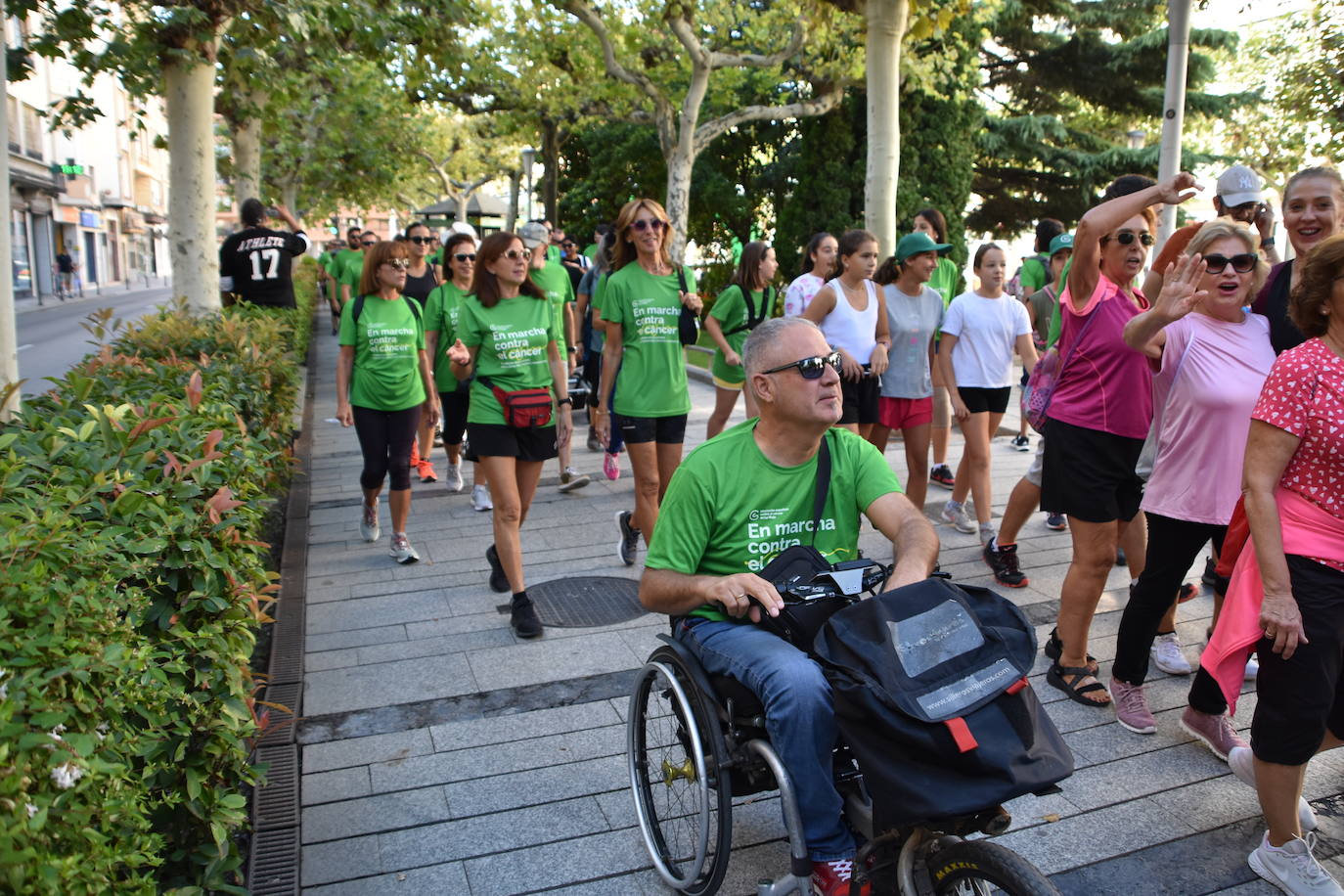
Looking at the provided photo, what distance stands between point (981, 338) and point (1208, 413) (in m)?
2.95

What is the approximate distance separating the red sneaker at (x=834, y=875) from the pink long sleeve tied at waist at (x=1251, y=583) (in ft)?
4.51

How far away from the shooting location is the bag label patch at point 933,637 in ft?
7.75

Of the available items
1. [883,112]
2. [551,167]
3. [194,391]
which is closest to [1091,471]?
[194,391]

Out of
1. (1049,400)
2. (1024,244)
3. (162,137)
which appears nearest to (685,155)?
(162,137)

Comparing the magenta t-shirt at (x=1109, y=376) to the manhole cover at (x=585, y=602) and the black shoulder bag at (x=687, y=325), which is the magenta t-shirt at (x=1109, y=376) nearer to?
the manhole cover at (x=585, y=602)

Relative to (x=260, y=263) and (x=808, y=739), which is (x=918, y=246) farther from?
(x=260, y=263)

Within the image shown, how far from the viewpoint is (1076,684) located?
14.5ft

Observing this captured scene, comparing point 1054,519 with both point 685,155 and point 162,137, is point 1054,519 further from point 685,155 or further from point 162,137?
point 685,155

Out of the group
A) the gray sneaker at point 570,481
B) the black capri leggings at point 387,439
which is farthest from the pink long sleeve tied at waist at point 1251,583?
the gray sneaker at point 570,481

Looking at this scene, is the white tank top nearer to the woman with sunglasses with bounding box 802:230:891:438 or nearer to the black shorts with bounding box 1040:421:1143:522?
the woman with sunglasses with bounding box 802:230:891:438

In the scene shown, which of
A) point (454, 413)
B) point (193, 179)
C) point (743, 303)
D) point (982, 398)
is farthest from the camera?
point (193, 179)

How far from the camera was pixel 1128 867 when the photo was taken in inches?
127

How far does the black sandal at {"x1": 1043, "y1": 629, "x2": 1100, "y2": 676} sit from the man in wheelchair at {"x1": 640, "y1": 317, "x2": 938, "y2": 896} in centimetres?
184

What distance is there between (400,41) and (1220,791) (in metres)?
8.08
